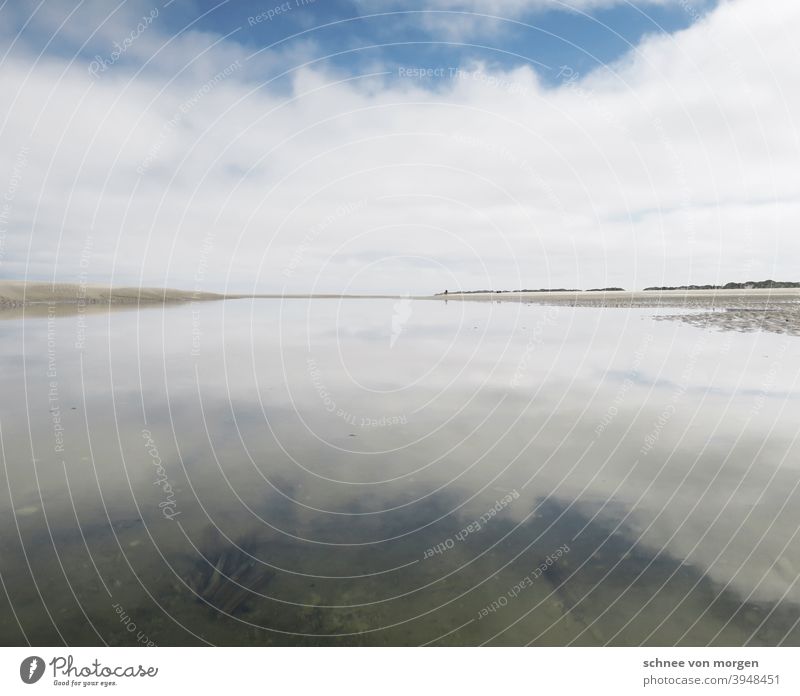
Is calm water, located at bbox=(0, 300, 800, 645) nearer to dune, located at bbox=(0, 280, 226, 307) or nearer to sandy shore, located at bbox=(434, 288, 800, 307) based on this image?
sandy shore, located at bbox=(434, 288, 800, 307)

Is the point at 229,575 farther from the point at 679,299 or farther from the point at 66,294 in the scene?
the point at 66,294

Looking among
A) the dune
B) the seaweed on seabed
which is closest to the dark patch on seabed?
the seaweed on seabed

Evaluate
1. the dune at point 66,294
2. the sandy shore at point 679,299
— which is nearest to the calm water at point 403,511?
the sandy shore at point 679,299

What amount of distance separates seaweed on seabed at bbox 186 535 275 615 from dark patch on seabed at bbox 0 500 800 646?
26 mm

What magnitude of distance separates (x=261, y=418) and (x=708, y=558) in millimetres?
13954

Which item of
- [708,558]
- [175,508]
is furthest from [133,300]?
[708,558]

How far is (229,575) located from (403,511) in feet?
12.9

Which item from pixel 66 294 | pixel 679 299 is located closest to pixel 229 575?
pixel 679 299

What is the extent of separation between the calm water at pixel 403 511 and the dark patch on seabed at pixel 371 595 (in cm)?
4

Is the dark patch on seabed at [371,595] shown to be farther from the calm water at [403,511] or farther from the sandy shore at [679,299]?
the sandy shore at [679,299]

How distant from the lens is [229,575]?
28.5 feet

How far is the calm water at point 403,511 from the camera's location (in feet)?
25.5

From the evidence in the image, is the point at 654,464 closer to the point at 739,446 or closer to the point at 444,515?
the point at 739,446

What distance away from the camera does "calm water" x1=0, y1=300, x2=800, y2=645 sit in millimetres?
7785
